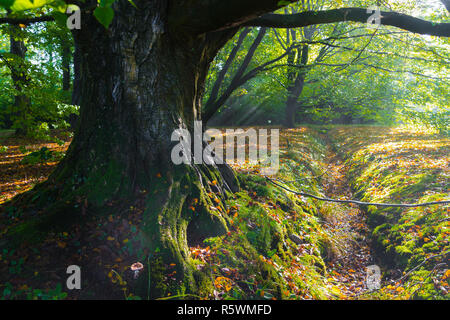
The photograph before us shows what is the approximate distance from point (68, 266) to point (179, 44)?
10.1 feet

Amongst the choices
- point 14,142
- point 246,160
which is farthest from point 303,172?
point 14,142

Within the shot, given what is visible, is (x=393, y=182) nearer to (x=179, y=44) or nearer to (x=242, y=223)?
(x=242, y=223)

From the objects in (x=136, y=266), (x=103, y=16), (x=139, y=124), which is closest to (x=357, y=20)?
(x=139, y=124)

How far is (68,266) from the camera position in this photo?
8.87ft

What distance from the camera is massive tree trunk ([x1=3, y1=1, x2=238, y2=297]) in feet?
10.7

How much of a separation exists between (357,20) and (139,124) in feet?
11.8

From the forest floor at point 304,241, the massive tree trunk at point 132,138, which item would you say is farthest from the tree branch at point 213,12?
the forest floor at point 304,241

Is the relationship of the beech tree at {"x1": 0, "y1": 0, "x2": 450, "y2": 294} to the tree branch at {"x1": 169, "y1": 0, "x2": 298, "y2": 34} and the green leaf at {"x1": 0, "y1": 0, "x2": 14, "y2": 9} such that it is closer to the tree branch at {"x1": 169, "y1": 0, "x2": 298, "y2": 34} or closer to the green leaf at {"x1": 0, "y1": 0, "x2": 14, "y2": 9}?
the tree branch at {"x1": 169, "y1": 0, "x2": 298, "y2": 34}

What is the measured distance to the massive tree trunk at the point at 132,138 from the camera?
129 inches

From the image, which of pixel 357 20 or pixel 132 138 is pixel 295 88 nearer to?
pixel 357 20

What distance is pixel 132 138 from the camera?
3.50 m

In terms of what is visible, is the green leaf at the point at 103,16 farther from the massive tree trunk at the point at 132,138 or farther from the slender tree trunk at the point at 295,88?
the slender tree trunk at the point at 295,88

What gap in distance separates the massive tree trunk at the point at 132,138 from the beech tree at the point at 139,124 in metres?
0.01

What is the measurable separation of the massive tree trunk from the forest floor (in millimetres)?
280
